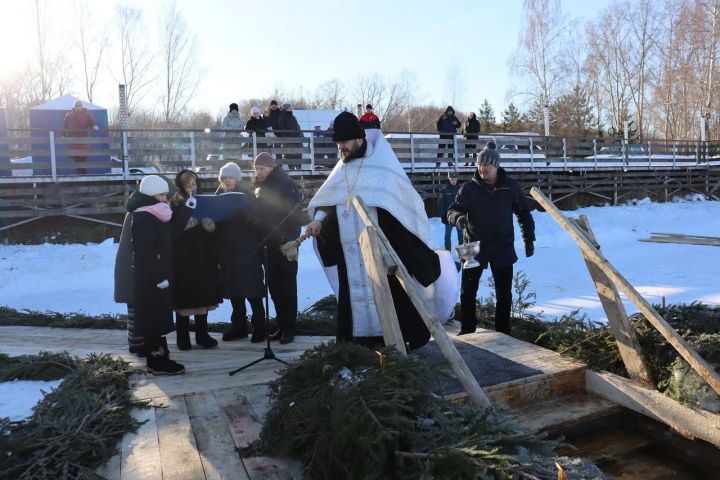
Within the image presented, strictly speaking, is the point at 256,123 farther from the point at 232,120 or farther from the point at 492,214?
the point at 492,214

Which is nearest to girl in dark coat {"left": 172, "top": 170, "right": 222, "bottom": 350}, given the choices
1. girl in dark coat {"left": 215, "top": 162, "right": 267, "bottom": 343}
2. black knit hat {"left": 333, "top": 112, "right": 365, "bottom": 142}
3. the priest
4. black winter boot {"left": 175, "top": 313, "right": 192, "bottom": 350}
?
black winter boot {"left": 175, "top": 313, "right": 192, "bottom": 350}

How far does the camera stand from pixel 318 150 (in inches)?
595

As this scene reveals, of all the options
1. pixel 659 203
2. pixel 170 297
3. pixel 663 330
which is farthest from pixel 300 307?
pixel 659 203

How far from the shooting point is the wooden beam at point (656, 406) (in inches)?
134

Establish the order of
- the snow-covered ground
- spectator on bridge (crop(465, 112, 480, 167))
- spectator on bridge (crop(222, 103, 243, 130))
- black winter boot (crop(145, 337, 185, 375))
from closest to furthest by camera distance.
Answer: black winter boot (crop(145, 337, 185, 375))
the snow-covered ground
spectator on bridge (crop(222, 103, 243, 130))
spectator on bridge (crop(465, 112, 480, 167))

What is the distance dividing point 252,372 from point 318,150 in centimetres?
1130

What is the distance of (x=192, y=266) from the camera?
4.99 metres

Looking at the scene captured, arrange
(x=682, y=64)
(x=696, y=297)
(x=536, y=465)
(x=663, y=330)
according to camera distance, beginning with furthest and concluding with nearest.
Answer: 1. (x=682, y=64)
2. (x=696, y=297)
3. (x=663, y=330)
4. (x=536, y=465)

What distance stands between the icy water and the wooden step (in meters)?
0.09

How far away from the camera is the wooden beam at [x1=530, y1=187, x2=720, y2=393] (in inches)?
125

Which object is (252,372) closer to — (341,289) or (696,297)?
(341,289)

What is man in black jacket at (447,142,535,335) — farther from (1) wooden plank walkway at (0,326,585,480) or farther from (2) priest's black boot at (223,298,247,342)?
(2) priest's black boot at (223,298,247,342)

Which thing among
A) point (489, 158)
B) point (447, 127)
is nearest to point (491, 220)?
point (489, 158)

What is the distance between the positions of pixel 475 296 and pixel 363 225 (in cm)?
152
